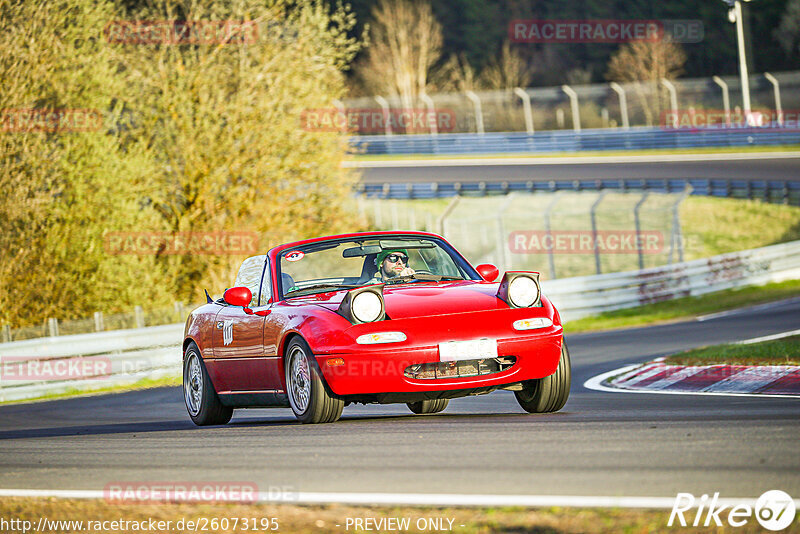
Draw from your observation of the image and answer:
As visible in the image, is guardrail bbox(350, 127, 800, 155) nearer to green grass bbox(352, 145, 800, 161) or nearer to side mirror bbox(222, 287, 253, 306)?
green grass bbox(352, 145, 800, 161)

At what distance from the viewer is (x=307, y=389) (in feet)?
26.5

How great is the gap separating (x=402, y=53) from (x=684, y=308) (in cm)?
4745

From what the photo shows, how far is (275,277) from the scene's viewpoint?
9023 millimetres

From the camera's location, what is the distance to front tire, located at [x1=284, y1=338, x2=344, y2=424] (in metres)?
7.89

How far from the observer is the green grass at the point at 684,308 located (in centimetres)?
2308

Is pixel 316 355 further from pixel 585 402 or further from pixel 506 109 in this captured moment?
pixel 506 109

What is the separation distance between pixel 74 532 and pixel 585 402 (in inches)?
210

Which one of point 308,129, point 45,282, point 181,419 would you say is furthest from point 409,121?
point 181,419

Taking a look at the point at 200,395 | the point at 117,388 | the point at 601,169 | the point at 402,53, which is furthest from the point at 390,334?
the point at 402,53

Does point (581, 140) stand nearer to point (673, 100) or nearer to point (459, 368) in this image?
point (673, 100)

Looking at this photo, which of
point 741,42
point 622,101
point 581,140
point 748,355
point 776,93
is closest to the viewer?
point 748,355

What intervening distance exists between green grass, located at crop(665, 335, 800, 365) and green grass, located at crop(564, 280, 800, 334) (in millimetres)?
9293

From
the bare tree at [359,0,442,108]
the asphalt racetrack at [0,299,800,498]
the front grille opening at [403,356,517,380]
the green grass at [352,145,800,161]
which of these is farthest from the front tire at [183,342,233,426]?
the bare tree at [359,0,442,108]

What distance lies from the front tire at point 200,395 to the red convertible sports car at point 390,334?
354 millimetres
